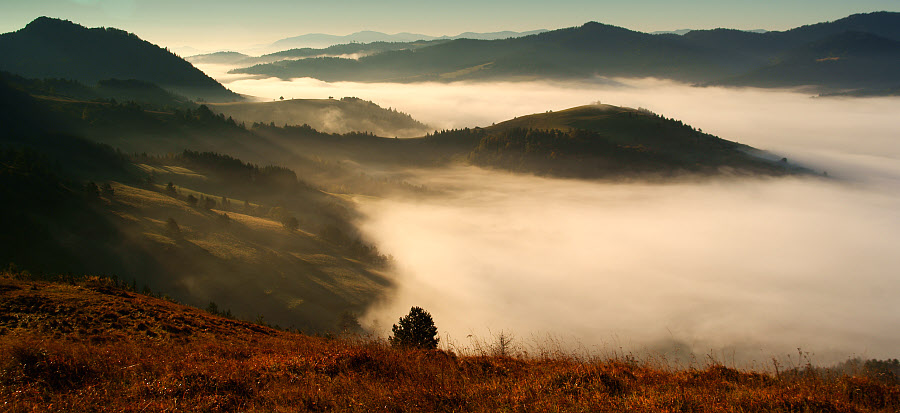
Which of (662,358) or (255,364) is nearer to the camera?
(255,364)

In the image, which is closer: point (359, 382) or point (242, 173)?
point (359, 382)

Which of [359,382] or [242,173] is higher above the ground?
[359,382]

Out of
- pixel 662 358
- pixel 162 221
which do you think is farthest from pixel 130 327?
pixel 162 221

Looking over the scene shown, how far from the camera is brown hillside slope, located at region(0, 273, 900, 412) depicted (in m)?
9.39

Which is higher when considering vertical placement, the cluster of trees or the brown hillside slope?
the brown hillside slope

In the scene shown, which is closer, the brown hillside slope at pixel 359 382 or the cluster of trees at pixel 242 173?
the brown hillside slope at pixel 359 382

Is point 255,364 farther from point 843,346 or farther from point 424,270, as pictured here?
point 843,346

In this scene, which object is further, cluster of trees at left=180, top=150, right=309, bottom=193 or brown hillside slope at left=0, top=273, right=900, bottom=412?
cluster of trees at left=180, top=150, right=309, bottom=193

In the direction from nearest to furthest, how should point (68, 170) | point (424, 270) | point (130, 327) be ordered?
point (130, 327)
point (68, 170)
point (424, 270)

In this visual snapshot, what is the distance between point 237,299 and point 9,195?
48353 millimetres

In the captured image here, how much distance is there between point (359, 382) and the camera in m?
11.2

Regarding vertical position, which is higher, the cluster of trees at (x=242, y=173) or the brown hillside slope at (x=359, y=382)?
the brown hillside slope at (x=359, y=382)

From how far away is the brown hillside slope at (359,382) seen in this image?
939 cm

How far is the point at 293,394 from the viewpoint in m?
10.2
